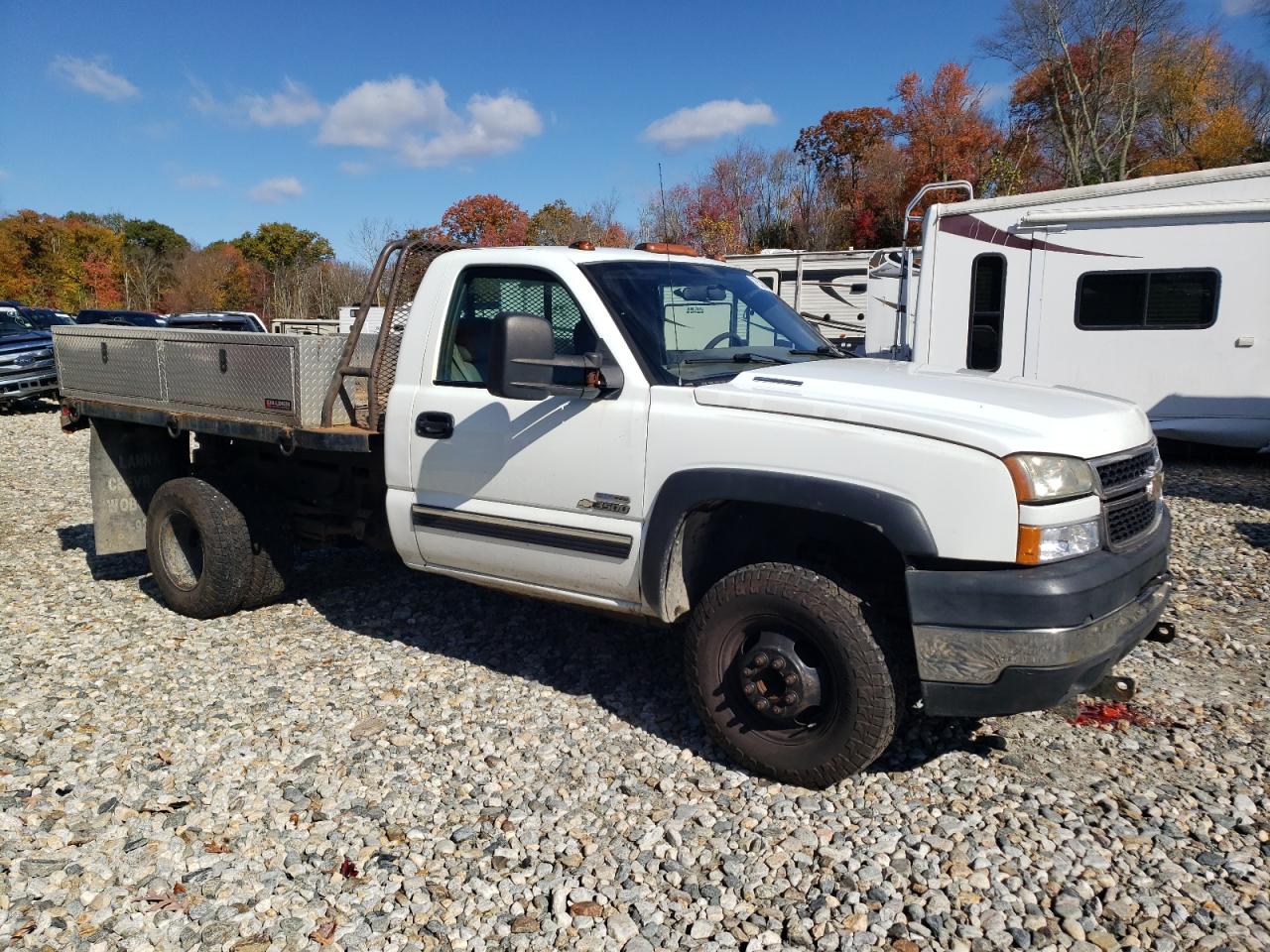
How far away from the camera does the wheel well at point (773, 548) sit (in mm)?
3631

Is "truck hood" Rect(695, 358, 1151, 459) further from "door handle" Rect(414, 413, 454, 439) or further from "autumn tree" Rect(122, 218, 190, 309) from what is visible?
"autumn tree" Rect(122, 218, 190, 309)

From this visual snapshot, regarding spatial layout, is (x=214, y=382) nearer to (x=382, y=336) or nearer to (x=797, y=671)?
(x=382, y=336)

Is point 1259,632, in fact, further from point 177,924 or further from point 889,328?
point 889,328

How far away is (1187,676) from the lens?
4.73 m

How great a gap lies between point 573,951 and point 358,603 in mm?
3577

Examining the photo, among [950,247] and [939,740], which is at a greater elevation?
[950,247]

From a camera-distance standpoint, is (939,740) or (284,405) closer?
(939,740)

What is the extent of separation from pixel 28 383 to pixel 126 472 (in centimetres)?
1254

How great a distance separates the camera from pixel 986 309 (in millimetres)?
10641

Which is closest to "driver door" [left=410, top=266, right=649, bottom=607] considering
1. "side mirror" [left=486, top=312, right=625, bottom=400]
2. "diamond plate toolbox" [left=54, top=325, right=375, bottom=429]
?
"side mirror" [left=486, top=312, right=625, bottom=400]

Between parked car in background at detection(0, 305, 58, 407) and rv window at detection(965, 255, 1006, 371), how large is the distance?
14.5m

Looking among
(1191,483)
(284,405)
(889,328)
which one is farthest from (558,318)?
(889,328)

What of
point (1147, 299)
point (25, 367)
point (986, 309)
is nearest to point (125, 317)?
point (25, 367)

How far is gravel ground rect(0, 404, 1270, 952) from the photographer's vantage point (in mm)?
2941
